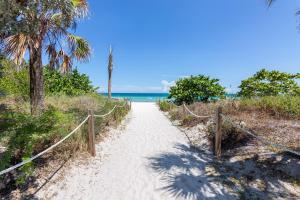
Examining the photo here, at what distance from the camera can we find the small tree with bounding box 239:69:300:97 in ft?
48.5

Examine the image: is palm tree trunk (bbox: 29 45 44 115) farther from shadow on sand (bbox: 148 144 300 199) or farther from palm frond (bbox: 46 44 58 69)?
shadow on sand (bbox: 148 144 300 199)

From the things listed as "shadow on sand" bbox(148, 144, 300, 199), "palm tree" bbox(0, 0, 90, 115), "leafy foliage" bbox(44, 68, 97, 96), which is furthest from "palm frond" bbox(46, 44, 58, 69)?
"leafy foliage" bbox(44, 68, 97, 96)

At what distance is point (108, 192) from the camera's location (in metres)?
4.33

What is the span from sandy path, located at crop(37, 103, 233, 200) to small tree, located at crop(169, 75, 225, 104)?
502 inches

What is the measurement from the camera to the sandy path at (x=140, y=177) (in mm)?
4246

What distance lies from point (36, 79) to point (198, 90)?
47.4ft

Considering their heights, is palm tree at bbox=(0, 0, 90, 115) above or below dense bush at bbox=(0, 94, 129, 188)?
above

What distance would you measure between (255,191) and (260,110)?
5.92 m

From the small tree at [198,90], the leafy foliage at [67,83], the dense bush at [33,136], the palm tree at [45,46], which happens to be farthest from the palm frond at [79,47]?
the small tree at [198,90]

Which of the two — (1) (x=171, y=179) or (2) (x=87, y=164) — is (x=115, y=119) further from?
(1) (x=171, y=179)

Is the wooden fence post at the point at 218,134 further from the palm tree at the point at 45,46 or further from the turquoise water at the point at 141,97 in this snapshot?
the turquoise water at the point at 141,97

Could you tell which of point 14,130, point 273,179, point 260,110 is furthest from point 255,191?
point 260,110

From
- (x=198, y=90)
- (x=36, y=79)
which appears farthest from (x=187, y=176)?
(x=198, y=90)

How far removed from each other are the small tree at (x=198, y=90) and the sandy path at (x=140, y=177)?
12.7 meters
